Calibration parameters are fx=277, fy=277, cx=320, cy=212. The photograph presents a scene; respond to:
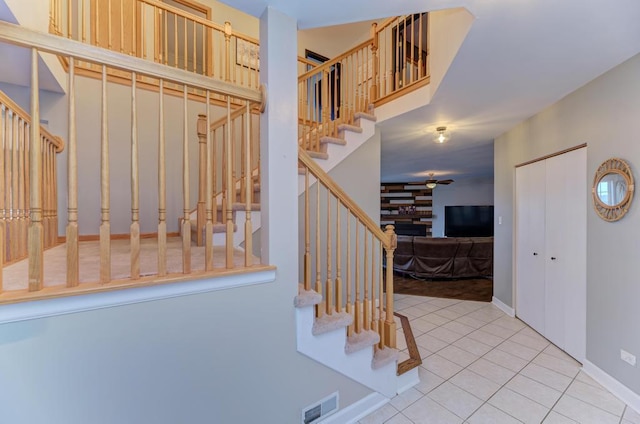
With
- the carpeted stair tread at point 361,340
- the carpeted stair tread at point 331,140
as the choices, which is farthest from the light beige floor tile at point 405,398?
the carpeted stair tread at point 331,140

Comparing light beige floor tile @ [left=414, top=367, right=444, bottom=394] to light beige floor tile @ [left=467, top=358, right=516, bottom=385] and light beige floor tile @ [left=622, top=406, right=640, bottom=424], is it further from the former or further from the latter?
light beige floor tile @ [left=622, top=406, right=640, bottom=424]

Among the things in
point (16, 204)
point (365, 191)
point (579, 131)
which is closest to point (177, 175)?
point (16, 204)

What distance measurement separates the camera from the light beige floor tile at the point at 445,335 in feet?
9.66

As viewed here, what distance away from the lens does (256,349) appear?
1.42 metres

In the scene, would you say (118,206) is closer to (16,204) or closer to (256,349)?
(16,204)

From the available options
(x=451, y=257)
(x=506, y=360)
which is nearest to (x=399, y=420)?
(x=506, y=360)

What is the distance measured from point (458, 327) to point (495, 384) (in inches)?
41.5

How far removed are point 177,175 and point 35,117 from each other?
8.06ft

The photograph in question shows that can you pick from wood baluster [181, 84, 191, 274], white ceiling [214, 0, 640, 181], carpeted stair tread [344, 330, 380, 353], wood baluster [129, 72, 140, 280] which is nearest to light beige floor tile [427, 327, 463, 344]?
carpeted stair tread [344, 330, 380, 353]

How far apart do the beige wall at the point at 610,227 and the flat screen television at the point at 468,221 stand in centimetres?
533

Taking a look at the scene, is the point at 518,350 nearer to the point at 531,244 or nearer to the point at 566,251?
the point at 566,251

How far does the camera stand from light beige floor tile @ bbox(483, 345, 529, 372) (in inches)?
96.9

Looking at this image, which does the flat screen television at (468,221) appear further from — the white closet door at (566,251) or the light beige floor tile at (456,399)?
the light beige floor tile at (456,399)

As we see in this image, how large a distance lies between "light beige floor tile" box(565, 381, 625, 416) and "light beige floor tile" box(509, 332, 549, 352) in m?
0.59
